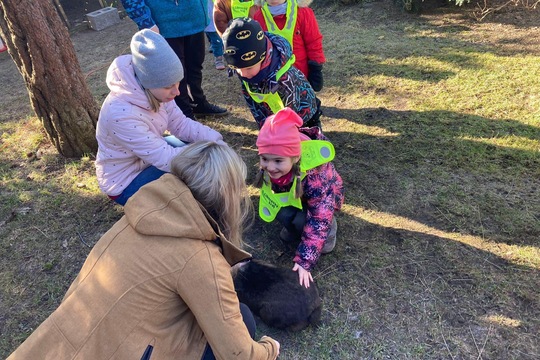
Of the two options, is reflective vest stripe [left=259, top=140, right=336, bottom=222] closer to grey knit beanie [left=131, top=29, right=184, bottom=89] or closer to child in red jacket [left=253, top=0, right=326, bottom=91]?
grey knit beanie [left=131, top=29, right=184, bottom=89]

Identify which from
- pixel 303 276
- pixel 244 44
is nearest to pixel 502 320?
pixel 303 276

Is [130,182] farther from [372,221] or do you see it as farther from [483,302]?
[483,302]

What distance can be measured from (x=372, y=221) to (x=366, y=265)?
46 cm

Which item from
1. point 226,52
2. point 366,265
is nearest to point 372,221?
point 366,265

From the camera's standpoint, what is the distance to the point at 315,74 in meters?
3.83

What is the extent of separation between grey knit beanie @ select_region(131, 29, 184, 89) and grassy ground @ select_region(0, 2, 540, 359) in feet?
4.69

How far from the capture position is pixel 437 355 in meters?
2.35

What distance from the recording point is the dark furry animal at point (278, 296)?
2.48 m

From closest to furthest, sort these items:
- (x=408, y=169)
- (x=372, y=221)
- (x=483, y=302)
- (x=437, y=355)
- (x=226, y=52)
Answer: (x=437, y=355) → (x=483, y=302) → (x=226, y=52) → (x=372, y=221) → (x=408, y=169)

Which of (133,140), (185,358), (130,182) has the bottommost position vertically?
(185,358)

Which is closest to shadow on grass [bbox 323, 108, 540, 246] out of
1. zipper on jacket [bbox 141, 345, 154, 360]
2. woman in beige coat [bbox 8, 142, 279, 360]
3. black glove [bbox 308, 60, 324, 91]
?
black glove [bbox 308, 60, 324, 91]

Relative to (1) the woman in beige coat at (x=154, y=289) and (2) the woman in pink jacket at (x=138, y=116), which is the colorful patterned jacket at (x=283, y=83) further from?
(1) the woman in beige coat at (x=154, y=289)

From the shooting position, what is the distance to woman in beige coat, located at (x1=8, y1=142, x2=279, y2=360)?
5.11 ft

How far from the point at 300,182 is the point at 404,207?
1170 mm
